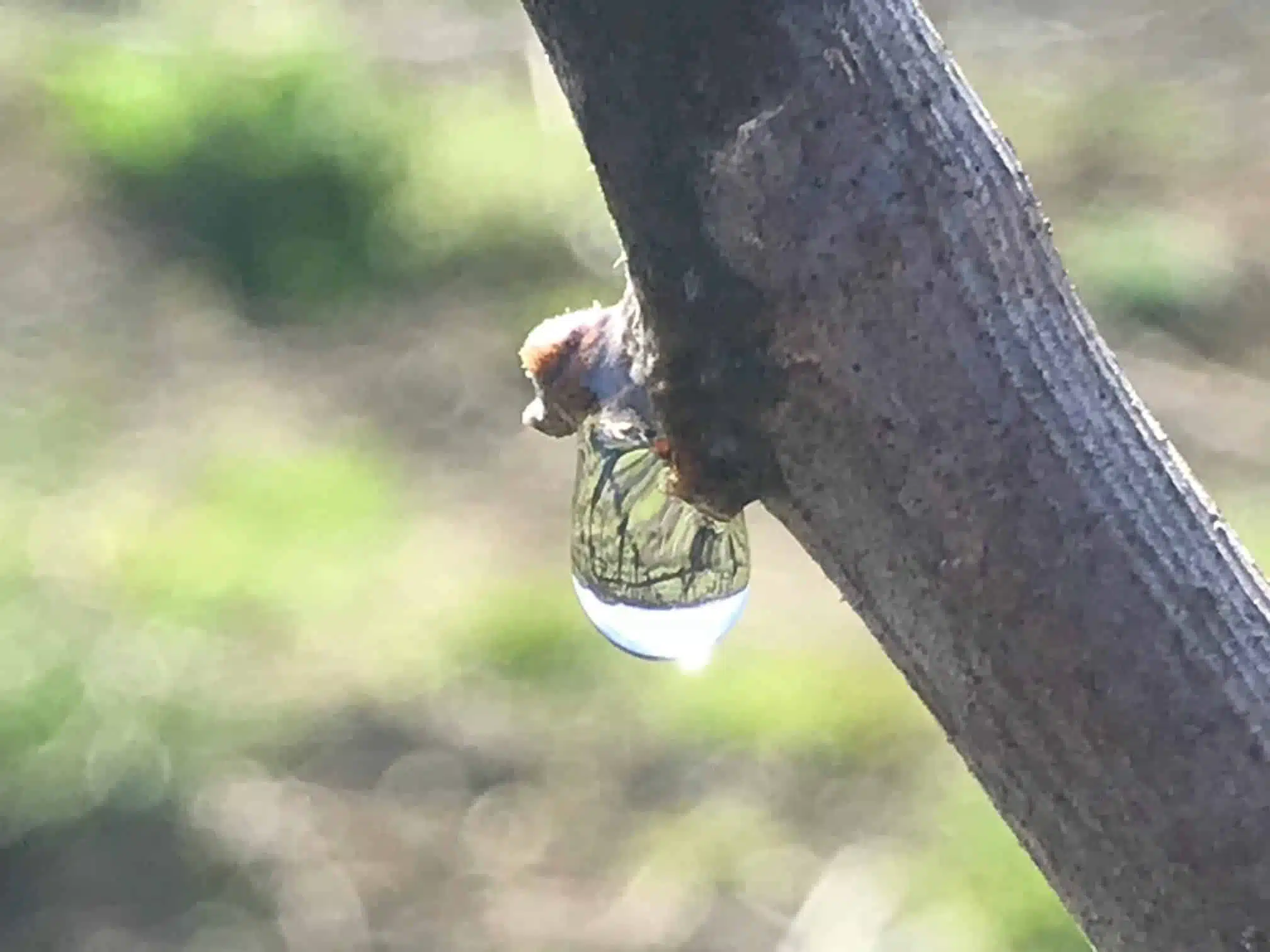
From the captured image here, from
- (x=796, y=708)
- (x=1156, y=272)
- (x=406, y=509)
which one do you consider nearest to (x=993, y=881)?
(x=796, y=708)

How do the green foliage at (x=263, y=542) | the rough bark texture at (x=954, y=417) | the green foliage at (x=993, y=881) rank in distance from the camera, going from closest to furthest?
1. the rough bark texture at (x=954, y=417)
2. the green foliage at (x=993, y=881)
3. the green foliage at (x=263, y=542)

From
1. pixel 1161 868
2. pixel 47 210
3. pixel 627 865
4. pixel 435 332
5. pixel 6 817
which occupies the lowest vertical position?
pixel 1161 868

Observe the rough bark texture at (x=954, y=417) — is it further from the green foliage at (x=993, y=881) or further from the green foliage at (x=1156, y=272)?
the green foliage at (x=1156, y=272)

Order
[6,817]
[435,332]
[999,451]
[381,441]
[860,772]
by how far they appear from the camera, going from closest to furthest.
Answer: [999,451]
[6,817]
[860,772]
[381,441]
[435,332]

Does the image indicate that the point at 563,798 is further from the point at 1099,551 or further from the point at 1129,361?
the point at 1099,551

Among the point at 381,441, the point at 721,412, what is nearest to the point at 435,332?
the point at 381,441

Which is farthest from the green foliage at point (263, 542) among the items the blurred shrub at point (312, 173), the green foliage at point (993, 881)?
the green foliage at point (993, 881)
